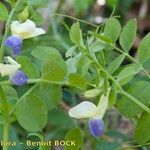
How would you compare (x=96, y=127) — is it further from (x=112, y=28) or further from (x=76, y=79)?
(x=112, y=28)

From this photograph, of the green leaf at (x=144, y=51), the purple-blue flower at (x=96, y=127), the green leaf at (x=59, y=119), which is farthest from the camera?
the green leaf at (x=59, y=119)

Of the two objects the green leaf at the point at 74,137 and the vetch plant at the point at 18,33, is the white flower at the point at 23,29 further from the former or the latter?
the green leaf at the point at 74,137

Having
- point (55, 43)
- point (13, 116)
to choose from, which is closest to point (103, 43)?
point (13, 116)

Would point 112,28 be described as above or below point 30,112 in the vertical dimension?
above

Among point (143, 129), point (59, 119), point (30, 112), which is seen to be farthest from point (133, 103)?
point (59, 119)

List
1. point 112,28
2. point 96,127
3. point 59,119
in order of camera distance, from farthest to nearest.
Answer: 1. point 59,119
2. point 112,28
3. point 96,127

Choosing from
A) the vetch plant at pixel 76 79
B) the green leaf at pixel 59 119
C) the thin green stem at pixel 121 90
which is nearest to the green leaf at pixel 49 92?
the vetch plant at pixel 76 79

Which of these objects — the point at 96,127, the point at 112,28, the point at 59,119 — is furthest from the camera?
the point at 59,119

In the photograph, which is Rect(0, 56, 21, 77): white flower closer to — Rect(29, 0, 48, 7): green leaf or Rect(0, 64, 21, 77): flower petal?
Rect(0, 64, 21, 77): flower petal
